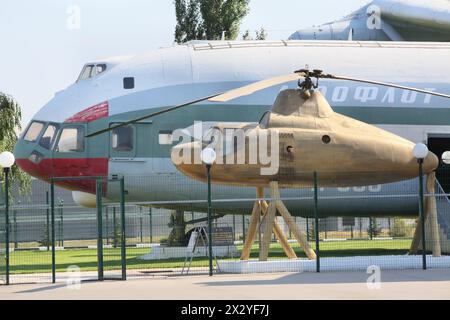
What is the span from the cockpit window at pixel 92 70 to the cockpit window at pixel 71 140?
1.66 meters

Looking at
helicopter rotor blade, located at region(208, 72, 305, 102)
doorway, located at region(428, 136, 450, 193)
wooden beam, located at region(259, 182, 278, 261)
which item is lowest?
wooden beam, located at region(259, 182, 278, 261)

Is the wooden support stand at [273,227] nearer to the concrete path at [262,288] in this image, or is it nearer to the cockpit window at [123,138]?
the concrete path at [262,288]

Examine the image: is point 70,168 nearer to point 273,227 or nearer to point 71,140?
point 71,140

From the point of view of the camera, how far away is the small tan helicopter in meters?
22.4

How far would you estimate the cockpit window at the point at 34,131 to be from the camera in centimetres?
2750

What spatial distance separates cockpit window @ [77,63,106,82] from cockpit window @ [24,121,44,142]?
5.60ft

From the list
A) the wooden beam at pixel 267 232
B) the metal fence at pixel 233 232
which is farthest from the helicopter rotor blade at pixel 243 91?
the wooden beam at pixel 267 232

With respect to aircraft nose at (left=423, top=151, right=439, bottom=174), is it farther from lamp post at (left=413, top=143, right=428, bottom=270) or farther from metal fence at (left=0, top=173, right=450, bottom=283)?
lamp post at (left=413, top=143, right=428, bottom=270)

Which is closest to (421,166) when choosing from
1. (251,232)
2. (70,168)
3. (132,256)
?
(251,232)

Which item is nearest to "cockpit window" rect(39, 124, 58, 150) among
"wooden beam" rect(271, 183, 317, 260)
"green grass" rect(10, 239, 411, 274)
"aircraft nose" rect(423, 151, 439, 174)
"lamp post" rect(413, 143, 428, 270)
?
"green grass" rect(10, 239, 411, 274)

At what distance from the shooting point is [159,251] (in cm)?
2802

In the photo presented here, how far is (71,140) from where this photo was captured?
2716 cm
